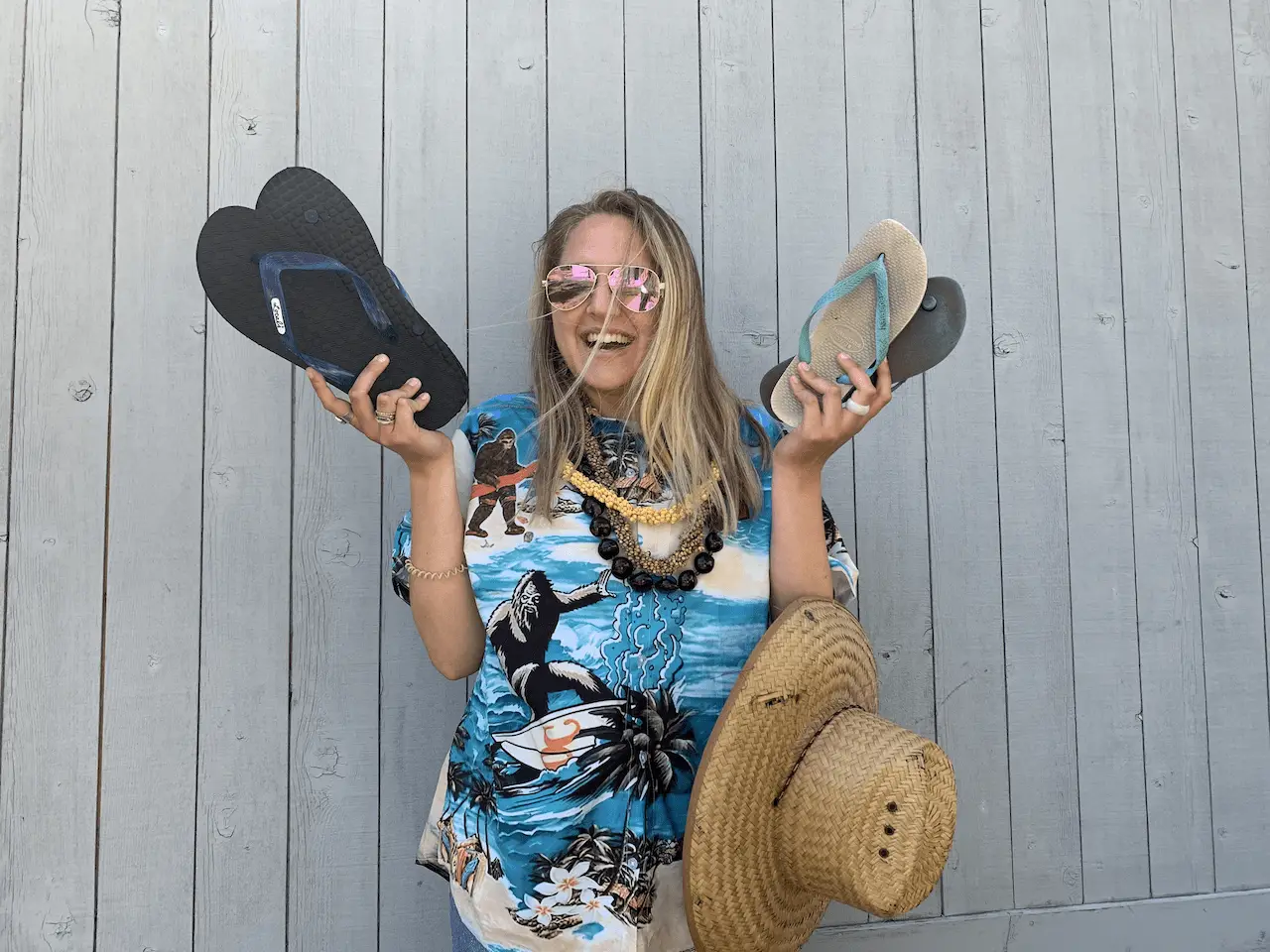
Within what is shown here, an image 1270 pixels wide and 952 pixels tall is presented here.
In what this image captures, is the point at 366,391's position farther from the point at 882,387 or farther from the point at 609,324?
the point at 882,387

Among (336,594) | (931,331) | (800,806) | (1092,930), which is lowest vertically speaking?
(1092,930)

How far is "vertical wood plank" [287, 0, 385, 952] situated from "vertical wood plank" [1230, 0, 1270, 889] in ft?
6.05

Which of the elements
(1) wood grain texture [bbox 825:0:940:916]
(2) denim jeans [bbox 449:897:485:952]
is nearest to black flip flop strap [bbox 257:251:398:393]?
(2) denim jeans [bbox 449:897:485:952]

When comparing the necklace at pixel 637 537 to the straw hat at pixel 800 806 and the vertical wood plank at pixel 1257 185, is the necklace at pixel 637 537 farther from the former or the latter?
the vertical wood plank at pixel 1257 185

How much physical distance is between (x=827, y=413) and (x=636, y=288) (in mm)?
307

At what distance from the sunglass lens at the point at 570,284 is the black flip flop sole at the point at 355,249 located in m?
0.17

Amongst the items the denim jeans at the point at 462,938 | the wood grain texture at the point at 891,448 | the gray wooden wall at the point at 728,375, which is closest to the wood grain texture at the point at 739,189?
the gray wooden wall at the point at 728,375

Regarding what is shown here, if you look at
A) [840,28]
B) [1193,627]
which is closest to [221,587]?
[840,28]

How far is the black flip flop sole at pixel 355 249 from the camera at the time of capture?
3.97 feet

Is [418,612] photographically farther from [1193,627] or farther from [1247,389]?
[1247,389]

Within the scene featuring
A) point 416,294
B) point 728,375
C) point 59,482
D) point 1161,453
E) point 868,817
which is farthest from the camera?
point 1161,453

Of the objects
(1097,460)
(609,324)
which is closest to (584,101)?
(609,324)

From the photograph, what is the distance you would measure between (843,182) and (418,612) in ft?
3.97

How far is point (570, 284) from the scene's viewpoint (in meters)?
1.33
